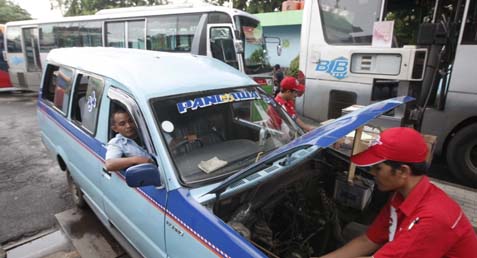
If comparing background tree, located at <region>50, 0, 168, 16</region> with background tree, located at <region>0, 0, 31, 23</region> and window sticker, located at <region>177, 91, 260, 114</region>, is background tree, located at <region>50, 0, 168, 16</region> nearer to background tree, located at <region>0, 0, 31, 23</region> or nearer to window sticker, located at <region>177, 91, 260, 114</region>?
background tree, located at <region>0, 0, 31, 23</region>

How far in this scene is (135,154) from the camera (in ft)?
7.64

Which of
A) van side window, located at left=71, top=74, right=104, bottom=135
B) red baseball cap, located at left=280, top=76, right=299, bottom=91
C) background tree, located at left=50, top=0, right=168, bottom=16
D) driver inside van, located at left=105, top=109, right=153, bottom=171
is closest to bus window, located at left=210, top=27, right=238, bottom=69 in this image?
red baseball cap, located at left=280, top=76, right=299, bottom=91

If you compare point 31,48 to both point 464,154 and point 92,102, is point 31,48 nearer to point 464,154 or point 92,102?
point 92,102

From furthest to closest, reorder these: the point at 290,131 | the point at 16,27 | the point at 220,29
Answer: the point at 16,27 < the point at 220,29 < the point at 290,131

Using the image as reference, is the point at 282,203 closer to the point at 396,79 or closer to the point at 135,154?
the point at 135,154

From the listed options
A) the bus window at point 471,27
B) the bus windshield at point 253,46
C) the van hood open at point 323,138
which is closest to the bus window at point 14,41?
the bus windshield at point 253,46

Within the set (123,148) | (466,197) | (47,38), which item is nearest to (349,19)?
(466,197)

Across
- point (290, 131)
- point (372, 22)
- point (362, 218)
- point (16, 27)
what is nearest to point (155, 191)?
point (290, 131)

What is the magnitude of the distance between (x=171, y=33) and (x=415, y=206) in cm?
824

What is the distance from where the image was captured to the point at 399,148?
1401 mm

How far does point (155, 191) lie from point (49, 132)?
273 cm

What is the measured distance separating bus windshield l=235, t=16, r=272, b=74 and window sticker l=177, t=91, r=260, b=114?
5.56m

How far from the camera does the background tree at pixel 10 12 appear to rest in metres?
25.1

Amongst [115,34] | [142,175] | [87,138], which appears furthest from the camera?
[115,34]
